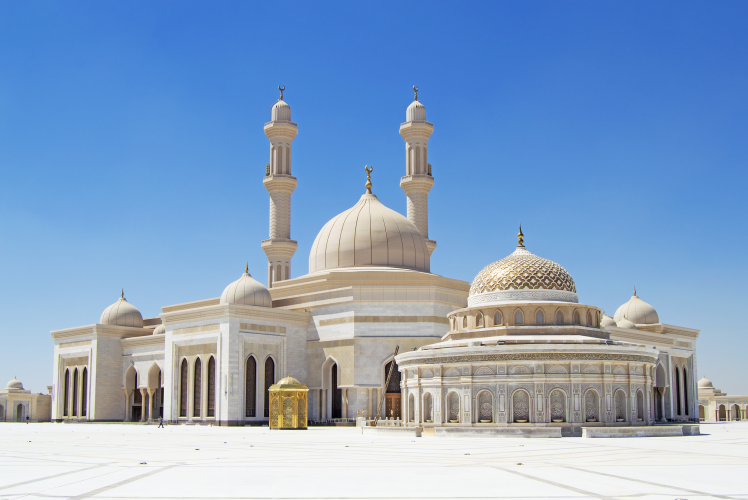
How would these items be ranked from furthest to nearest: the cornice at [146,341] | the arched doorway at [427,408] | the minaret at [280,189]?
1. the minaret at [280,189]
2. the cornice at [146,341]
3. the arched doorway at [427,408]

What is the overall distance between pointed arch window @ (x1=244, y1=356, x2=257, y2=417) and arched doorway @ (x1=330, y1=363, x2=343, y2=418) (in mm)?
3628

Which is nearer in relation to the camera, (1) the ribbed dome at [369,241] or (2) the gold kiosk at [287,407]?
(2) the gold kiosk at [287,407]

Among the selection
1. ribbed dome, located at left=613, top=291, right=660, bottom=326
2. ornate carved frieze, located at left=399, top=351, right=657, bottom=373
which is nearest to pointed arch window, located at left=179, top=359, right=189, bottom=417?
ornate carved frieze, located at left=399, top=351, right=657, bottom=373

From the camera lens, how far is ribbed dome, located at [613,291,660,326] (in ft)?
166

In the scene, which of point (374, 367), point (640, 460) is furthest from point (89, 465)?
point (374, 367)

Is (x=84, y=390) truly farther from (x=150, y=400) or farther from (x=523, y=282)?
(x=523, y=282)

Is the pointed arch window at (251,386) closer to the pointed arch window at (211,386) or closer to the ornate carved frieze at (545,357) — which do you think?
the pointed arch window at (211,386)

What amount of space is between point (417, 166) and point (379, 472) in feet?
115

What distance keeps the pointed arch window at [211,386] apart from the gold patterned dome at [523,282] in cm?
1397

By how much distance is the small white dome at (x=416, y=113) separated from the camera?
155 ft

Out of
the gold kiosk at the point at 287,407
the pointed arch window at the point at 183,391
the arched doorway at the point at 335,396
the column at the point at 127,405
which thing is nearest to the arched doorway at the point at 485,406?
the gold kiosk at the point at 287,407

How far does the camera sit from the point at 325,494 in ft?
33.2

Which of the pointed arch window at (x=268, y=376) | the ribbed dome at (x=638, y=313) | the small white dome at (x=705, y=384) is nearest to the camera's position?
the pointed arch window at (x=268, y=376)

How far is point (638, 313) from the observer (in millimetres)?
50656
